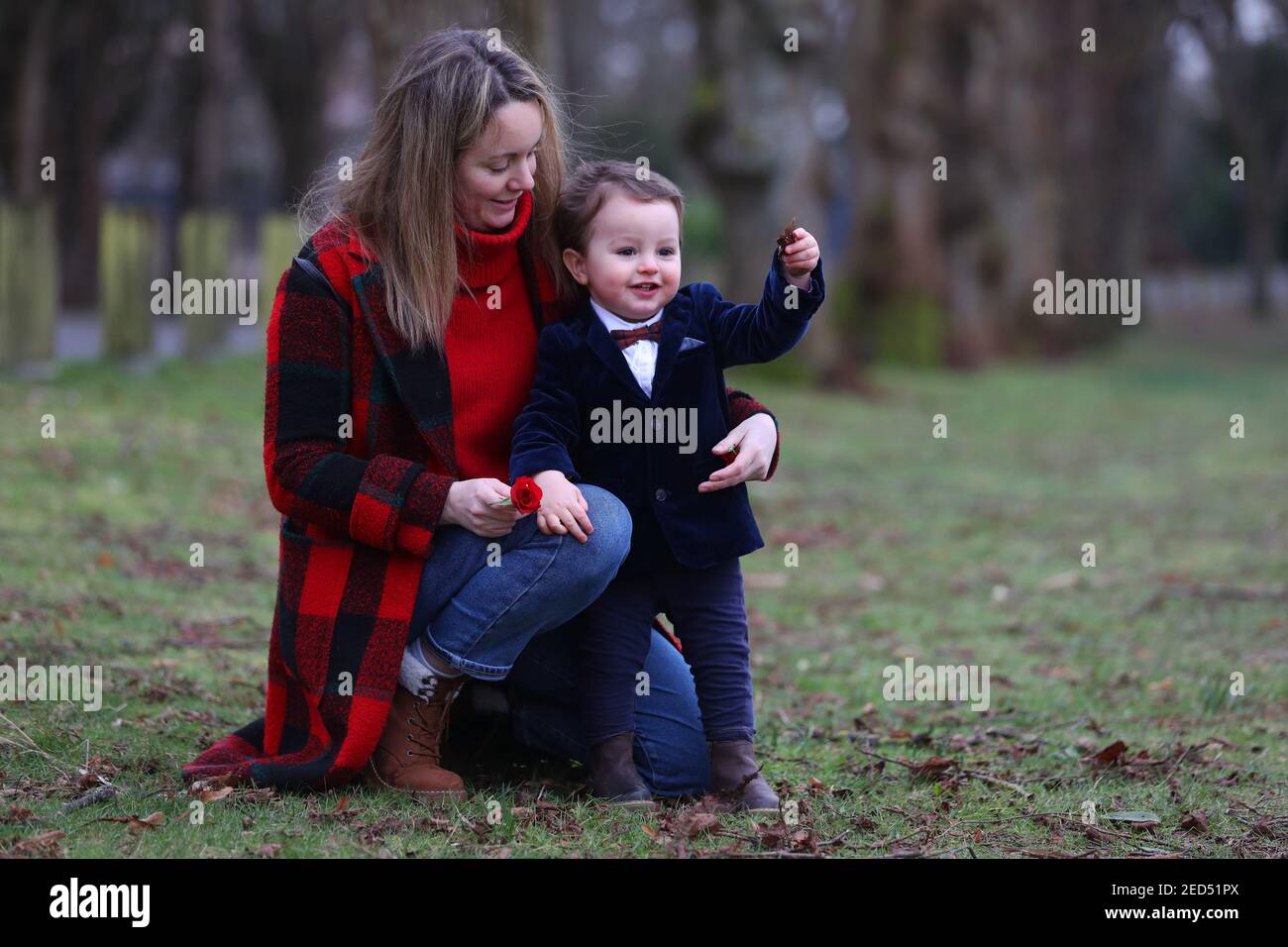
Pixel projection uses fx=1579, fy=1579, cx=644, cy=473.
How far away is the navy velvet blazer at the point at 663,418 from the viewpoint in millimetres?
3568

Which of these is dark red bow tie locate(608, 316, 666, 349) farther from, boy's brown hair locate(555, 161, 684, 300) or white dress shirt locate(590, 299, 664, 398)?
boy's brown hair locate(555, 161, 684, 300)

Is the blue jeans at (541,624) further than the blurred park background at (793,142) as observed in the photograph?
No

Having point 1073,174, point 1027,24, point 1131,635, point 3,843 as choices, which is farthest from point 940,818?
point 1073,174

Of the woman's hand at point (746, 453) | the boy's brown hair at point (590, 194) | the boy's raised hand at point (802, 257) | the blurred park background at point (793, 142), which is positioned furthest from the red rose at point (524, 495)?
the blurred park background at point (793, 142)

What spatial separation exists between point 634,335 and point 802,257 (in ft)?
1.45

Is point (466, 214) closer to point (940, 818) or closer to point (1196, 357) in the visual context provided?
point (940, 818)

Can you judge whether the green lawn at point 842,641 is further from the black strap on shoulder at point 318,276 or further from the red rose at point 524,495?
the black strap on shoulder at point 318,276

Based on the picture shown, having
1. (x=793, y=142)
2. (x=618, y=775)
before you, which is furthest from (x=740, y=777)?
(x=793, y=142)

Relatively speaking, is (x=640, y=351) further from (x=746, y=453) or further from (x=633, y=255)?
(x=746, y=453)

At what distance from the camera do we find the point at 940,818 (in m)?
3.67

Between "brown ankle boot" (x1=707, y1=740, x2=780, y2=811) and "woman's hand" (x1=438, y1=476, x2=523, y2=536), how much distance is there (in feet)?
2.48

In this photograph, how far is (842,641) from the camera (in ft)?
20.5

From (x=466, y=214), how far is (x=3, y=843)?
168 cm

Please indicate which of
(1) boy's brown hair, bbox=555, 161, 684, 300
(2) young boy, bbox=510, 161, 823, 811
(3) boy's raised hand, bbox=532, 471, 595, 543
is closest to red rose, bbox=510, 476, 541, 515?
(3) boy's raised hand, bbox=532, 471, 595, 543
